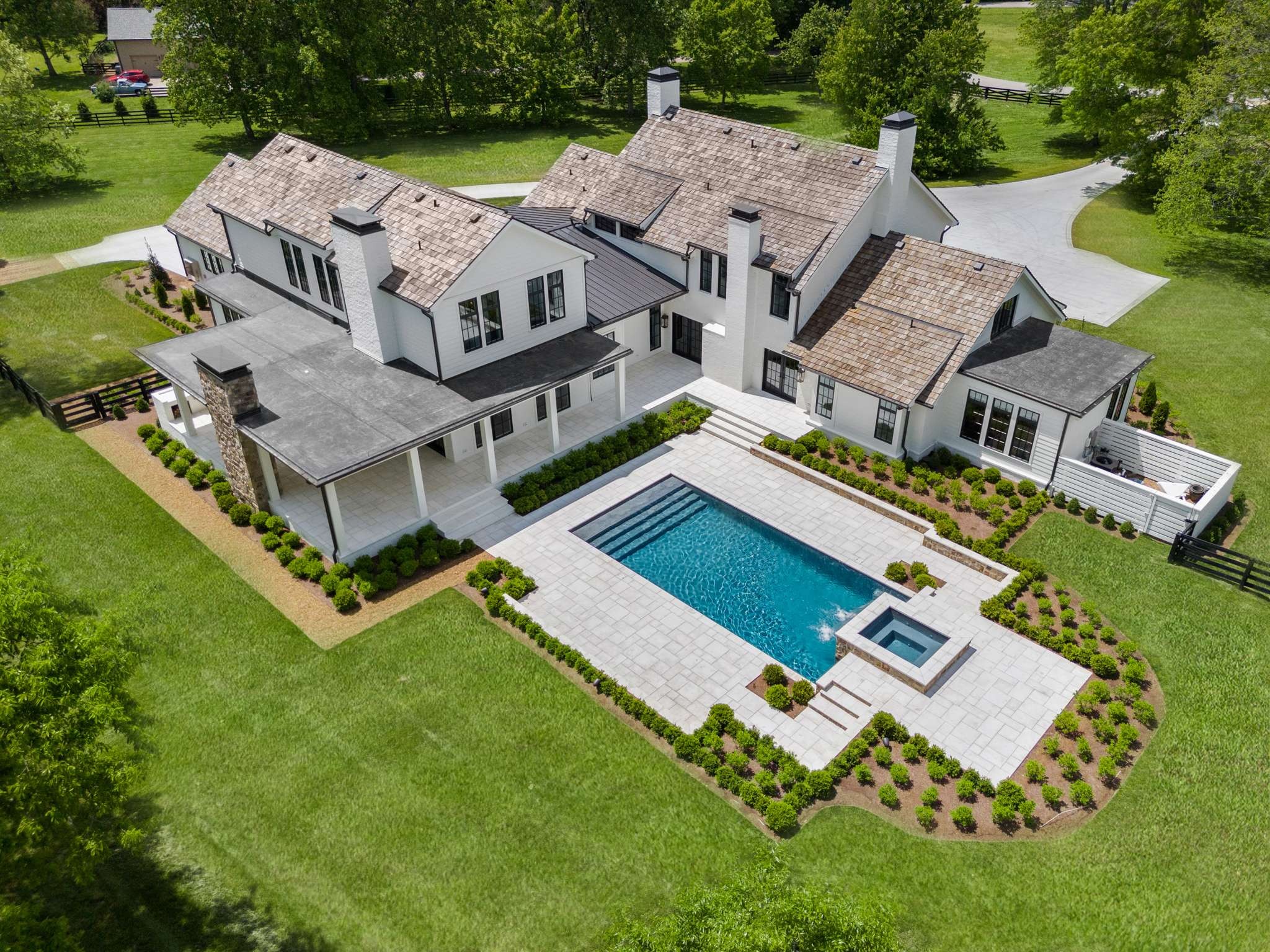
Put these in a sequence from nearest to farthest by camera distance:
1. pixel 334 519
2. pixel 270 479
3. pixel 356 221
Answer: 1. pixel 334 519
2. pixel 356 221
3. pixel 270 479

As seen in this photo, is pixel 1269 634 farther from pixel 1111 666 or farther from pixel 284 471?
pixel 284 471

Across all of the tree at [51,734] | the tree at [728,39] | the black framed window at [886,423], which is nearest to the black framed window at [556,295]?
the black framed window at [886,423]

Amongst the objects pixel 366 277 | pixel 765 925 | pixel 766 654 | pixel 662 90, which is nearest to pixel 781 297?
pixel 662 90

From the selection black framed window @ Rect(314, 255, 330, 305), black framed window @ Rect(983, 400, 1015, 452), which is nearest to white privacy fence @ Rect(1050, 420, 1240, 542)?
black framed window @ Rect(983, 400, 1015, 452)

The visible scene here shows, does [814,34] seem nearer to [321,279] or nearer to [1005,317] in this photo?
[1005,317]

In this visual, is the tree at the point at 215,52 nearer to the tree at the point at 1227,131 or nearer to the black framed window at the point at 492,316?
the black framed window at the point at 492,316
